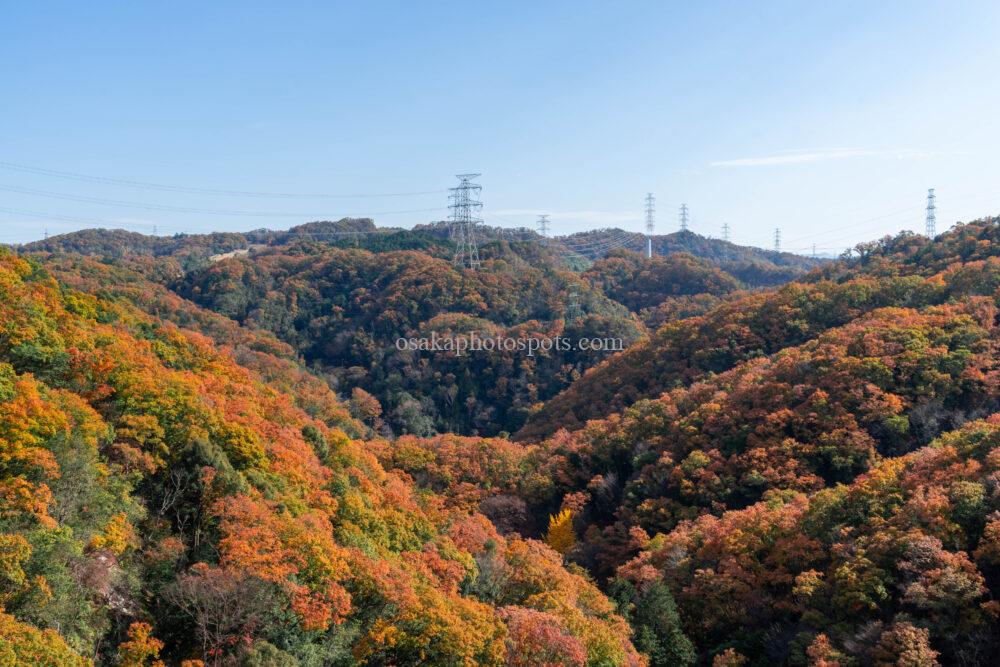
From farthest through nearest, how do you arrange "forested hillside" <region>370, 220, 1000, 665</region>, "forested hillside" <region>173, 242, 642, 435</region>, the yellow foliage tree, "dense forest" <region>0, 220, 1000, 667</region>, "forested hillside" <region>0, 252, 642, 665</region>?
"forested hillside" <region>173, 242, 642, 435</region> → the yellow foliage tree → "forested hillside" <region>370, 220, 1000, 665</region> → "dense forest" <region>0, 220, 1000, 667</region> → "forested hillside" <region>0, 252, 642, 665</region>

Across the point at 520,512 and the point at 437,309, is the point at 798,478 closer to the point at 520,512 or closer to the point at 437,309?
the point at 520,512

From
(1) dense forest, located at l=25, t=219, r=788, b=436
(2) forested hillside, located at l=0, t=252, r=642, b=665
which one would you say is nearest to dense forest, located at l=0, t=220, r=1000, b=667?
(2) forested hillside, located at l=0, t=252, r=642, b=665

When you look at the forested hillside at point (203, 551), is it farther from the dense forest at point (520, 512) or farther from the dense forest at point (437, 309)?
the dense forest at point (437, 309)

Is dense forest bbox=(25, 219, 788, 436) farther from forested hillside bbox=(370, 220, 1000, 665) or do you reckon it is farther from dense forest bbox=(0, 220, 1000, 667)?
dense forest bbox=(0, 220, 1000, 667)

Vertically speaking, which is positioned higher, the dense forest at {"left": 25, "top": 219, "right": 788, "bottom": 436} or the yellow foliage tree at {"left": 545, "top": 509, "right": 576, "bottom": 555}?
the dense forest at {"left": 25, "top": 219, "right": 788, "bottom": 436}

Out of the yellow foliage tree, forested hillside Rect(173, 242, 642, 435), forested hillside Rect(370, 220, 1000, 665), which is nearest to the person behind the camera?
forested hillside Rect(370, 220, 1000, 665)

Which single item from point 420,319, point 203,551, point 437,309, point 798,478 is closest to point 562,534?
point 798,478

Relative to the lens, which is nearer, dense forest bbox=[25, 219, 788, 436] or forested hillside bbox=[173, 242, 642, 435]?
forested hillside bbox=[173, 242, 642, 435]
